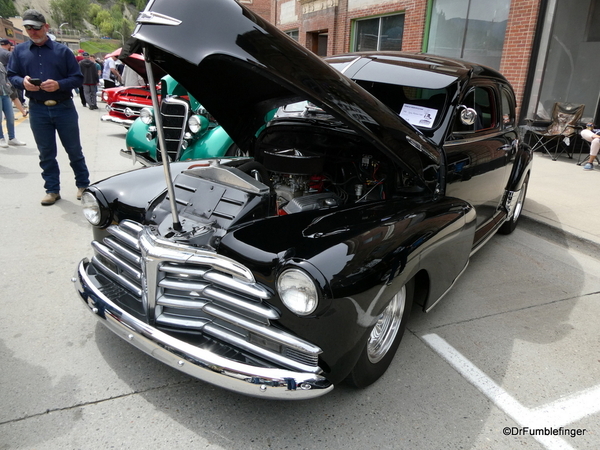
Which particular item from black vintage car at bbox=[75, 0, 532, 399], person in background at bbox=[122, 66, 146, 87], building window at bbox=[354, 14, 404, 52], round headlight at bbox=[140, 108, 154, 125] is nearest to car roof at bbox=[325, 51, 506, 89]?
black vintage car at bbox=[75, 0, 532, 399]

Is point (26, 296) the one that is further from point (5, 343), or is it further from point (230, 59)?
point (230, 59)

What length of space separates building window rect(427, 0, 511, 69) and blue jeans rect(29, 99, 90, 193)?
8545 mm

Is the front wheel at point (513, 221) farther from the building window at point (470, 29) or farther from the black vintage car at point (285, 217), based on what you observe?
the building window at point (470, 29)

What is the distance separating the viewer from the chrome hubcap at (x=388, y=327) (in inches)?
96.0

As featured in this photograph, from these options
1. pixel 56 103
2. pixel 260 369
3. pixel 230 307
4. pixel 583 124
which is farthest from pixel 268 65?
pixel 583 124

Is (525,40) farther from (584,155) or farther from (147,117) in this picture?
(147,117)

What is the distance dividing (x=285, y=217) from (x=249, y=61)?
0.83m

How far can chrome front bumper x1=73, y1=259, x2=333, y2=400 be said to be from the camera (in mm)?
1818

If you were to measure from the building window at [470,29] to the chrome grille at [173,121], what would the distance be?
7.08m

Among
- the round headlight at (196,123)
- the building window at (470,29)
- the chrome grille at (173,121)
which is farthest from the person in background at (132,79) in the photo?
the building window at (470,29)

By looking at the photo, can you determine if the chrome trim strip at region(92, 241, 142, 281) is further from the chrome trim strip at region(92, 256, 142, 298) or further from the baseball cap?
the baseball cap

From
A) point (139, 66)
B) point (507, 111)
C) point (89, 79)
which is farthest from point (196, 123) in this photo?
point (89, 79)

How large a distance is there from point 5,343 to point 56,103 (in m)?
3.13

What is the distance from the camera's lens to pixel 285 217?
2.35m
